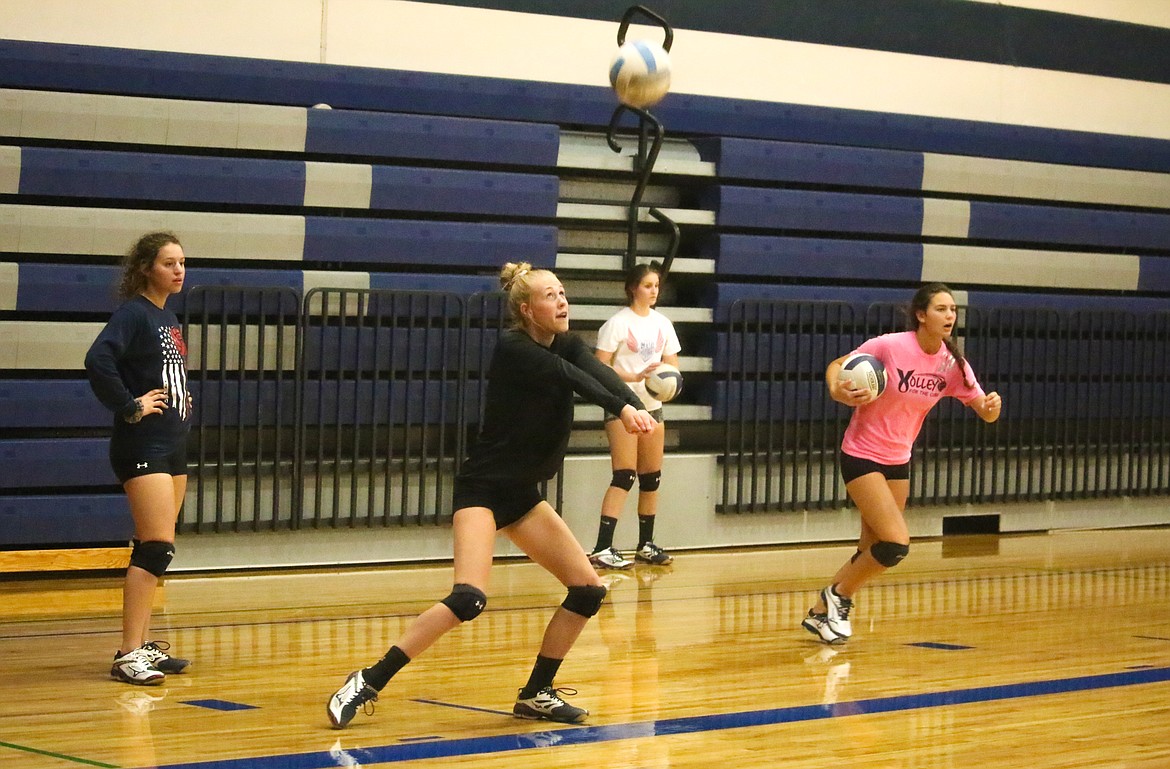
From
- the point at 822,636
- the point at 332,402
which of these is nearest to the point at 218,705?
the point at 822,636

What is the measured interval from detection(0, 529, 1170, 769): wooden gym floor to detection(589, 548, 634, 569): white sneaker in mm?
148

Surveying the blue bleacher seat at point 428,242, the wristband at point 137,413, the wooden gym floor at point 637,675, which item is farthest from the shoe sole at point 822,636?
the blue bleacher seat at point 428,242

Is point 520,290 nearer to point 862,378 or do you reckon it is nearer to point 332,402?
point 862,378

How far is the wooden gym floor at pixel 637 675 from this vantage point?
4164 mm

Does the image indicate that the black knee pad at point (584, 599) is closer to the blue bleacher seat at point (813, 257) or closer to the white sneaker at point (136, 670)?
the white sneaker at point (136, 670)

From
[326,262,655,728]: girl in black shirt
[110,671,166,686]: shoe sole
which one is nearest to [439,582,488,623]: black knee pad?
[326,262,655,728]: girl in black shirt

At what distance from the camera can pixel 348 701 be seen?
14.3 ft

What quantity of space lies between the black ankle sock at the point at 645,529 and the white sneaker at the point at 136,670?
390 cm

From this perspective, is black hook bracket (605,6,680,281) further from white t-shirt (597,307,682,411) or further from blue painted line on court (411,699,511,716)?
blue painted line on court (411,699,511,716)

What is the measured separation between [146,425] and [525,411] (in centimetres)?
150

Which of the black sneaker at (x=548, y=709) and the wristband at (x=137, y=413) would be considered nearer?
the black sneaker at (x=548, y=709)

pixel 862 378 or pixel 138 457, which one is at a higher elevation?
pixel 862 378

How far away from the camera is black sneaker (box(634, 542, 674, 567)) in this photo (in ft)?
27.9

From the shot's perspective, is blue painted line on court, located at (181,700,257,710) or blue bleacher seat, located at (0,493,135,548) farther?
blue bleacher seat, located at (0,493,135,548)
